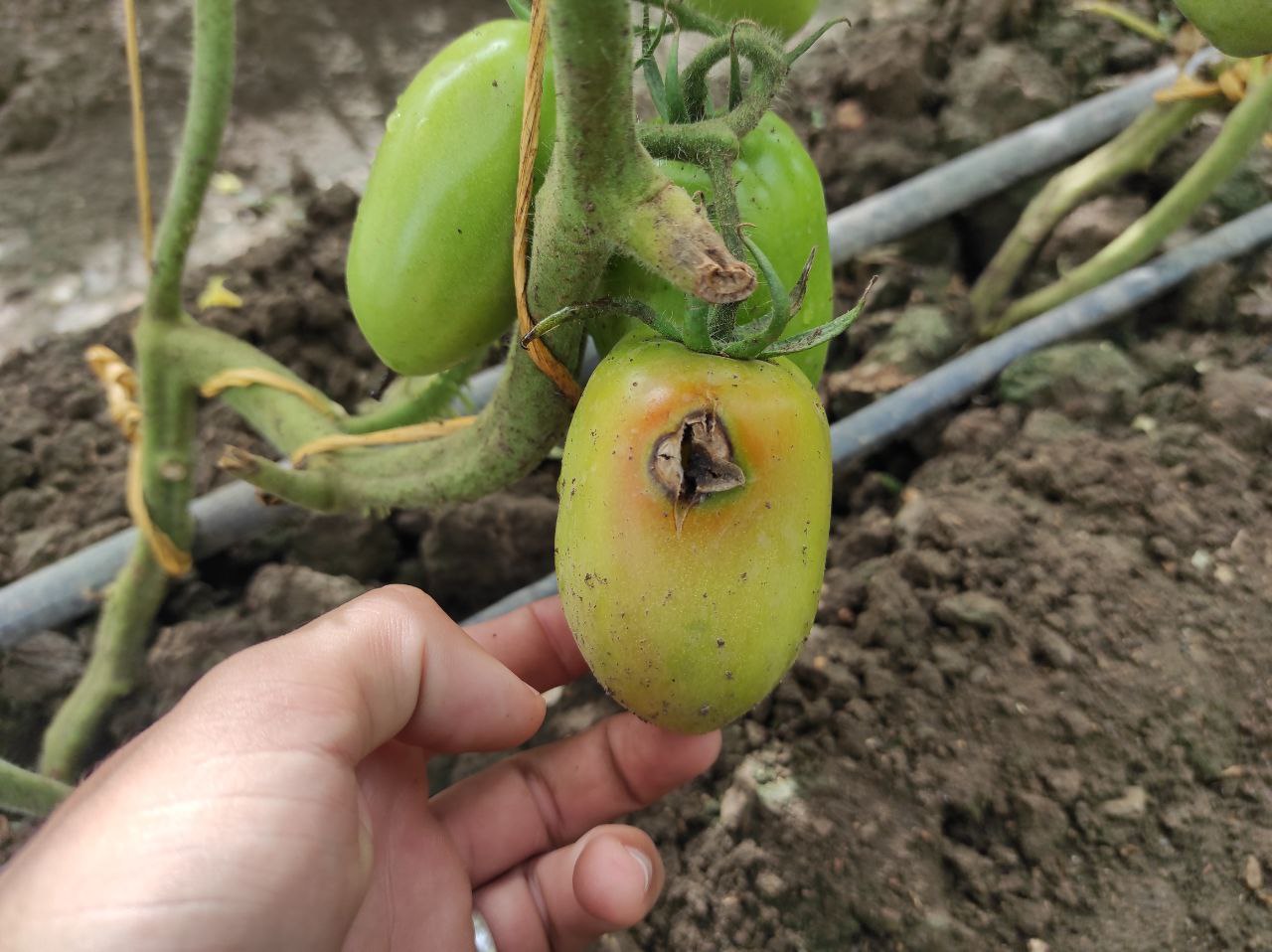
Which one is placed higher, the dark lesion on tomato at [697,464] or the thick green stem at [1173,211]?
the dark lesion on tomato at [697,464]

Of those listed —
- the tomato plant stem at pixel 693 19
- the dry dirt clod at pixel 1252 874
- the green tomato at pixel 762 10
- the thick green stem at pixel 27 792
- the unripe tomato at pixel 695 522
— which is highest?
the tomato plant stem at pixel 693 19

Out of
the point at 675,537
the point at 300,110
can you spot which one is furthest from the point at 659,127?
the point at 300,110

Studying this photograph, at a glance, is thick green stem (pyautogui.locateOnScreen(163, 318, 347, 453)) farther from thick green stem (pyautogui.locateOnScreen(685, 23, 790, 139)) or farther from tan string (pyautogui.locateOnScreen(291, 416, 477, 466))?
thick green stem (pyautogui.locateOnScreen(685, 23, 790, 139))

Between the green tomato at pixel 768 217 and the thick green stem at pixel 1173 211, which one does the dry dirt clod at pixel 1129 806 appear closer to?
the green tomato at pixel 768 217

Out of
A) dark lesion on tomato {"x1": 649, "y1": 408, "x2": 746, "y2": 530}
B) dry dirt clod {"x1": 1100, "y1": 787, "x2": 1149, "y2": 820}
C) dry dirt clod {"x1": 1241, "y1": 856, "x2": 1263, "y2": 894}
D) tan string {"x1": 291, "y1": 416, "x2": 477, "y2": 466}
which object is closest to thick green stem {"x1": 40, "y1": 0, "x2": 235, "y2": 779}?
tan string {"x1": 291, "y1": 416, "x2": 477, "y2": 466}

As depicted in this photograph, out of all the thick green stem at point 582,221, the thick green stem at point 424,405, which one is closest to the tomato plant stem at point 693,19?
the thick green stem at point 582,221

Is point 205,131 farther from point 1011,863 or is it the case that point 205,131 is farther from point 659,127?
point 1011,863

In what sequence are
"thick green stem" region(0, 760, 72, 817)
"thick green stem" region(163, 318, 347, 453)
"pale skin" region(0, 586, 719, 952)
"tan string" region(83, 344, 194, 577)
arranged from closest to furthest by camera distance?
"pale skin" region(0, 586, 719, 952)
"thick green stem" region(0, 760, 72, 817)
"thick green stem" region(163, 318, 347, 453)
"tan string" region(83, 344, 194, 577)
